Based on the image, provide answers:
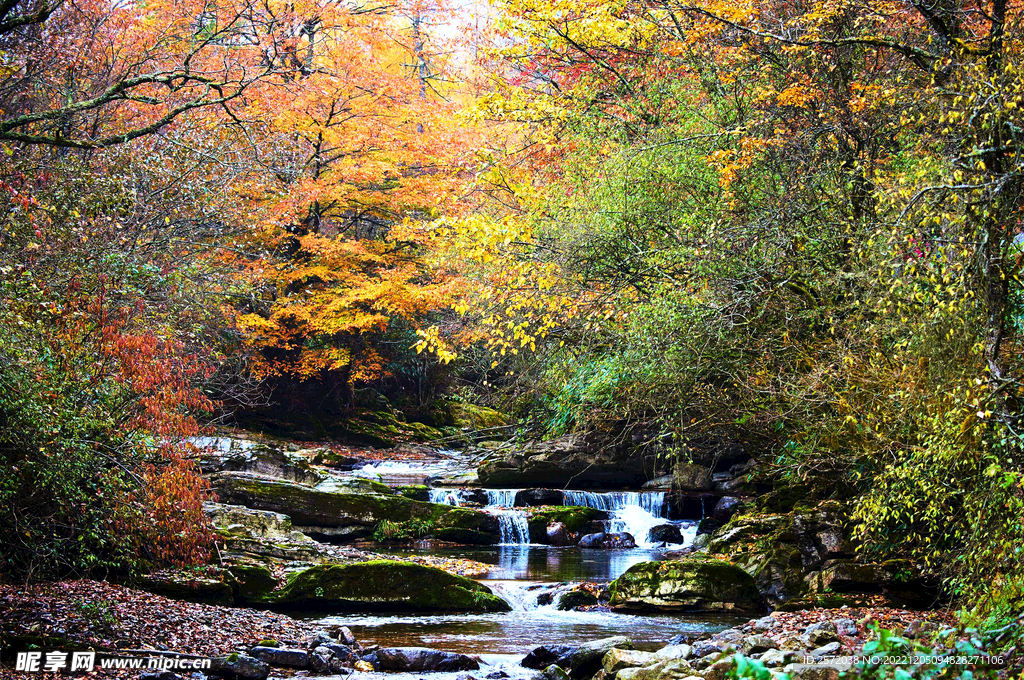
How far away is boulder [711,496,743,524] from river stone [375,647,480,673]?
320 inches

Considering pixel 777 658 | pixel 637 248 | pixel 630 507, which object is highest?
pixel 637 248

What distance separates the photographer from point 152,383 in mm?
8305

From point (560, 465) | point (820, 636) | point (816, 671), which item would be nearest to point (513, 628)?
point (820, 636)

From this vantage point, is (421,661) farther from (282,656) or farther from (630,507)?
(630,507)

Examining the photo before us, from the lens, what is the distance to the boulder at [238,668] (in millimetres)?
6777

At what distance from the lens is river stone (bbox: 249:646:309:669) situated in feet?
24.0

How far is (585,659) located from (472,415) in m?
18.3

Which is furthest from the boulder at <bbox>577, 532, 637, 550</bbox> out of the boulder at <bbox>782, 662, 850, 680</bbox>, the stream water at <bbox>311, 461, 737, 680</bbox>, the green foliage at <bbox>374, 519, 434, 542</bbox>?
the boulder at <bbox>782, 662, 850, 680</bbox>

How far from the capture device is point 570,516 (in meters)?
15.9

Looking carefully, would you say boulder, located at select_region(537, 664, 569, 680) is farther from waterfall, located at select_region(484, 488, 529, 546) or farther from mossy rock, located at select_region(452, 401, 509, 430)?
mossy rock, located at select_region(452, 401, 509, 430)

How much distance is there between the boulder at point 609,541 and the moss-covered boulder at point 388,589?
485cm

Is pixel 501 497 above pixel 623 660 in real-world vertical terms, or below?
above

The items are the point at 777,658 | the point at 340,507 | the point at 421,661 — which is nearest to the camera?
the point at 777,658

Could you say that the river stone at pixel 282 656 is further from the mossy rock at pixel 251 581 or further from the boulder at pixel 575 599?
the boulder at pixel 575 599
